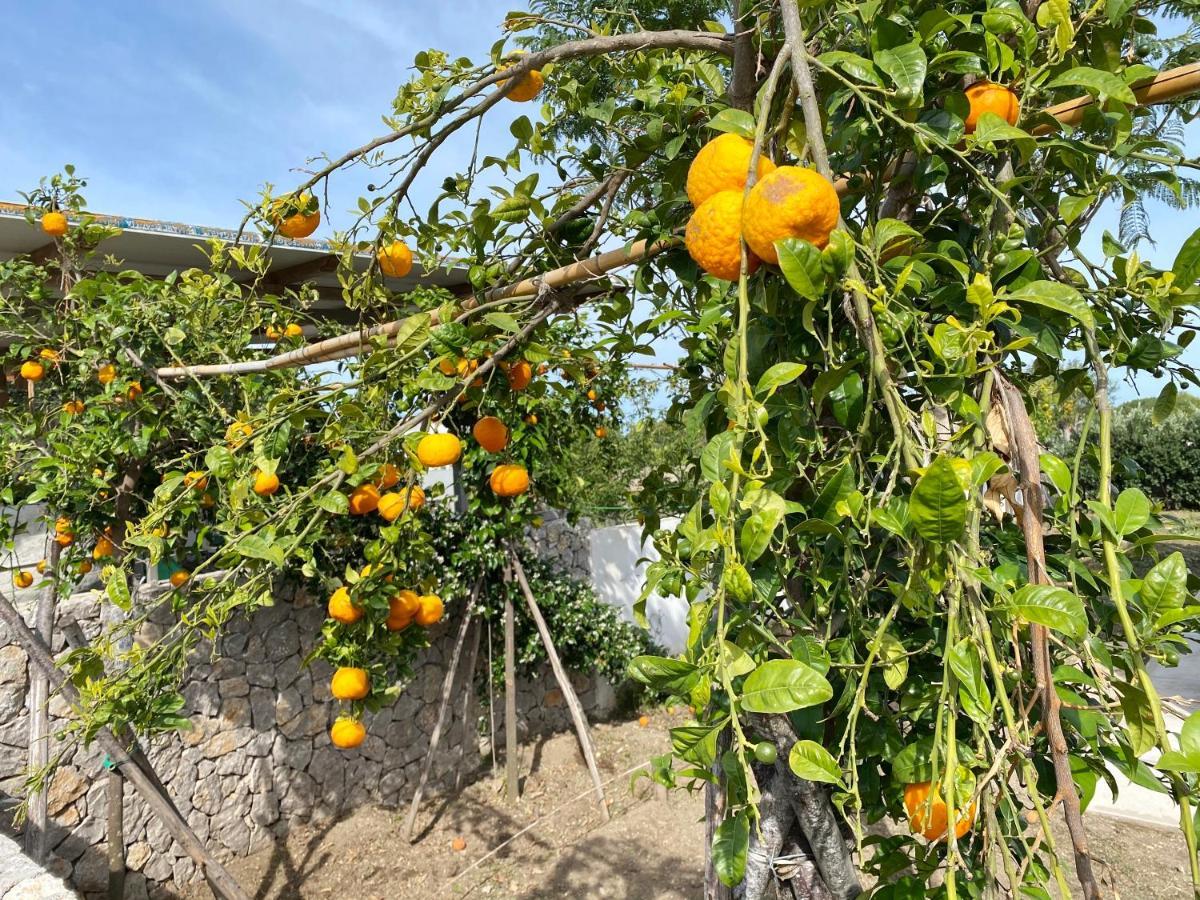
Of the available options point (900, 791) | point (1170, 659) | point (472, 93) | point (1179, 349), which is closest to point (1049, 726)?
point (1170, 659)

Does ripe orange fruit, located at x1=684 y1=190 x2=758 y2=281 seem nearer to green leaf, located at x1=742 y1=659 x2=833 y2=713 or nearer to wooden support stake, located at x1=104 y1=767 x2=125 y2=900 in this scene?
green leaf, located at x1=742 y1=659 x2=833 y2=713

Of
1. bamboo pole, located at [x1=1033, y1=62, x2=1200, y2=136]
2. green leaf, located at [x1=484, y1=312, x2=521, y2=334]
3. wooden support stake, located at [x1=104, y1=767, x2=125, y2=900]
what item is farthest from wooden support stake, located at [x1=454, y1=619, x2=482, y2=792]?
bamboo pole, located at [x1=1033, y1=62, x2=1200, y2=136]

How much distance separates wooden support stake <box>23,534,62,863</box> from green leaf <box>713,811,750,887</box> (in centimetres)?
253

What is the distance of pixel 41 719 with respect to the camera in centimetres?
259

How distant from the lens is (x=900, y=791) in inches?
30.8

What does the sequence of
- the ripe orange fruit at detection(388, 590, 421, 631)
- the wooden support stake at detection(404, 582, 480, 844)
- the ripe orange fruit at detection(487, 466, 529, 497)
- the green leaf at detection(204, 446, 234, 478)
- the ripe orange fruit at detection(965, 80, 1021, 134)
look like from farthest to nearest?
the wooden support stake at detection(404, 582, 480, 844) < the ripe orange fruit at detection(487, 466, 529, 497) < the ripe orange fruit at detection(388, 590, 421, 631) < the green leaf at detection(204, 446, 234, 478) < the ripe orange fruit at detection(965, 80, 1021, 134)

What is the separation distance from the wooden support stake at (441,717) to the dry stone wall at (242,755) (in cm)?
18

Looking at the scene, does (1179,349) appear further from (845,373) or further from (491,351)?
(491,351)

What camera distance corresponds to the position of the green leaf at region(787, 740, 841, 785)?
20.1 inches

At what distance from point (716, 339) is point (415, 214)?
30.6 inches

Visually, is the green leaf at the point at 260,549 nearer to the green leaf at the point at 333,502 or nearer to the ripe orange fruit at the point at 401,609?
the green leaf at the point at 333,502

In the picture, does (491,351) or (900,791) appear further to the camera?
(491,351)

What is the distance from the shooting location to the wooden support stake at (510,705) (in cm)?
400

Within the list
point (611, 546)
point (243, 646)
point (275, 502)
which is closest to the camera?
point (275, 502)
